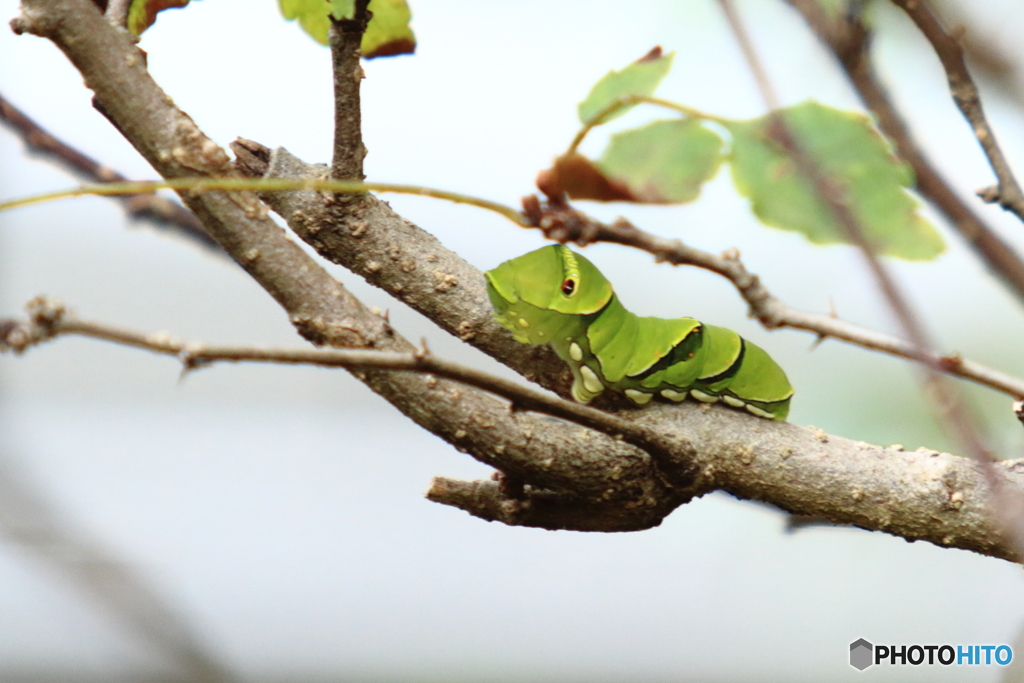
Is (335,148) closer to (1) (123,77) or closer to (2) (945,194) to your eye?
(1) (123,77)

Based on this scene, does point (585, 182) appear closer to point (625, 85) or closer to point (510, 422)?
point (625, 85)

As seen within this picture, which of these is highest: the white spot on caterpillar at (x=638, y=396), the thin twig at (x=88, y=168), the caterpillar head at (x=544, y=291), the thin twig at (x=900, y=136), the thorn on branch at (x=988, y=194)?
the thin twig at (x=88, y=168)

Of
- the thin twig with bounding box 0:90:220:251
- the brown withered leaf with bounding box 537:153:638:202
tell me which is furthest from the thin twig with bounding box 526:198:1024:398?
the thin twig with bounding box 0:90:220:251

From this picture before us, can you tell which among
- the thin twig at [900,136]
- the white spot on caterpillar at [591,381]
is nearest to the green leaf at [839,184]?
the thin twig at [900,136]

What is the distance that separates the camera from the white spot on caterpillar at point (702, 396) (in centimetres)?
42

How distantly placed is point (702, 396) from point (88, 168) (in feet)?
1.40

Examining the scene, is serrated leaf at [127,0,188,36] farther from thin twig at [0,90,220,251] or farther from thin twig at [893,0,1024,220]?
thin twig at [893,0,1024,220]

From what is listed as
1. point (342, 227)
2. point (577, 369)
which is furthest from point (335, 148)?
point (577, 369)

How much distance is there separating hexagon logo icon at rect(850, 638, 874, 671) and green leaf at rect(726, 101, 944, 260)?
17.3 inches

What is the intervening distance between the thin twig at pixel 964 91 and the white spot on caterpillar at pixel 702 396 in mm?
179

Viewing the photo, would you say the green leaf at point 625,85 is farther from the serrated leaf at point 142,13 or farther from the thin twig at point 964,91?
the serrated leaf at point 142,13

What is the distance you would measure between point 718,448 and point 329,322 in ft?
0.64

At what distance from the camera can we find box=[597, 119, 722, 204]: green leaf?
0.19m

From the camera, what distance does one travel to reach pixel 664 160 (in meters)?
0.19
